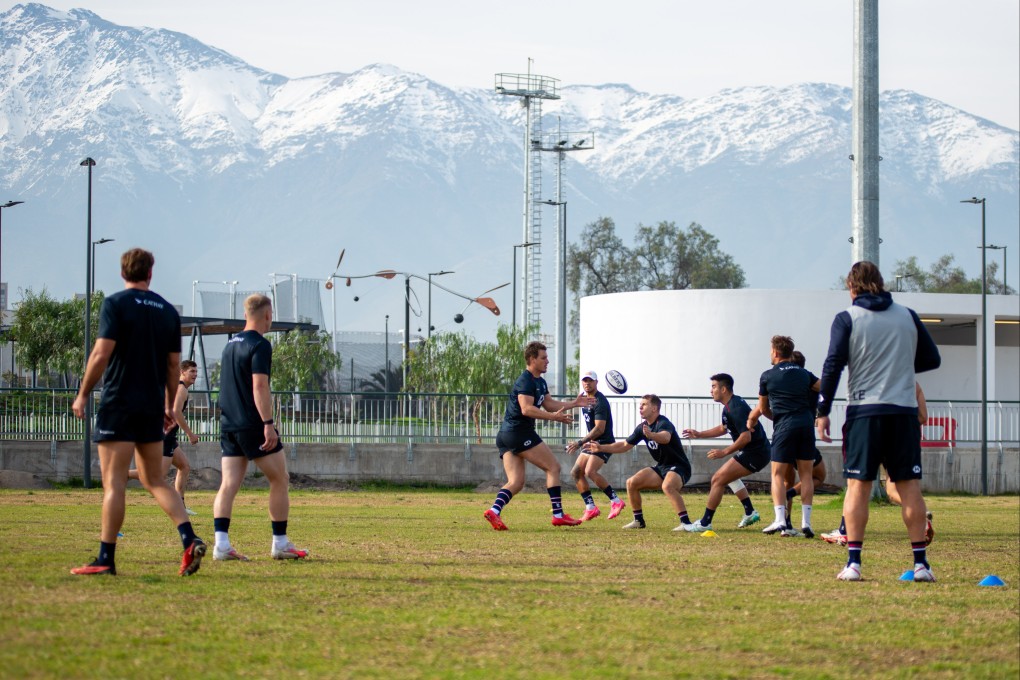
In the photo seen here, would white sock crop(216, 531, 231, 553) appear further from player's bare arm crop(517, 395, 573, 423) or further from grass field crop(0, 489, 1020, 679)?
player's bare arm crop(517, 395, 573, 423)

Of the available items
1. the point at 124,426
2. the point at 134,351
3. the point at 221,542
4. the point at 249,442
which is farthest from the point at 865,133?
the point at 124,426

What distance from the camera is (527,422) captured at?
47.2 ft

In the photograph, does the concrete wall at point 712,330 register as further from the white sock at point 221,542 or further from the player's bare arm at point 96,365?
the player's bare arm at point 96,365

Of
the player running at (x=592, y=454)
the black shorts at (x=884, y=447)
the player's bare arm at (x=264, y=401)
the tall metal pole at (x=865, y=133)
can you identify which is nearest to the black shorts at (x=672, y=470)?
the player running at (x=592, y=454)

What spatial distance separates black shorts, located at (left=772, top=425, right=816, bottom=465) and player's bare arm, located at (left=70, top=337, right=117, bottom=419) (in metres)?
7.50

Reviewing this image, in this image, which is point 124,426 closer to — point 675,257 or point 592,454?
point 592,454

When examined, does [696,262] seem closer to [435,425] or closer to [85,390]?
[435,425]

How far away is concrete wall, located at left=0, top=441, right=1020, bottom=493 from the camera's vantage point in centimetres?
2905

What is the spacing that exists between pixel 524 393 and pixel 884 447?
5.78 metres

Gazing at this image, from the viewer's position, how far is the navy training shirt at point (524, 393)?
1418cm

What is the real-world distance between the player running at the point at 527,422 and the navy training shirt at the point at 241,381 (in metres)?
4.75

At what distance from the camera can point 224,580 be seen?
27.5ft

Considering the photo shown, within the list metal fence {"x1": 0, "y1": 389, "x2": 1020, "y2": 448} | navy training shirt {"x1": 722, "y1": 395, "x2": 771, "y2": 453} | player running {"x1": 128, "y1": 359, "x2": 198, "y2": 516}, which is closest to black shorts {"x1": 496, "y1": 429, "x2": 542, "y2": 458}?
navy training shirt {"x1": 722, "y1": 395, "x2": 771, "y2": 453}

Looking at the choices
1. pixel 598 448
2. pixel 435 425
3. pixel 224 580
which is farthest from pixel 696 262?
pixel 224 580
